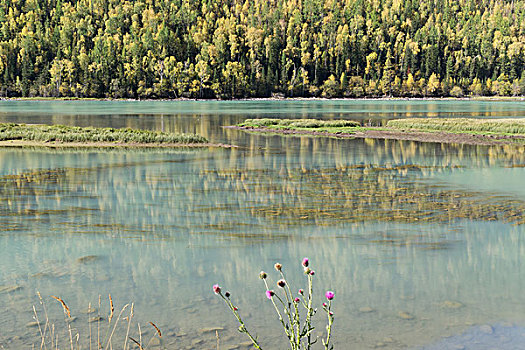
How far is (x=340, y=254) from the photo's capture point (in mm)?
14742

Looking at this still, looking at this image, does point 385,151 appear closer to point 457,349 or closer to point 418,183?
point 418,183

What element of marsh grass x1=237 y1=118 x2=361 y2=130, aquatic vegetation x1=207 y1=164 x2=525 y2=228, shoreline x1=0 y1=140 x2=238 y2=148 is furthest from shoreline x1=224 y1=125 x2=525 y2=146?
aquatic vegetation x1=207 y1=164 x2=525 y2=228

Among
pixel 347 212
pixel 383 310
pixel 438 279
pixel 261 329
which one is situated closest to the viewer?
pixel 261 329

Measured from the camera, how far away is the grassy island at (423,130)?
177 ft

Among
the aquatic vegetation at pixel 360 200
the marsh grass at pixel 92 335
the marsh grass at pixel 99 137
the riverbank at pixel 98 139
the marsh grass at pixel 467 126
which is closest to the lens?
the marsh grass at pixel 92 335

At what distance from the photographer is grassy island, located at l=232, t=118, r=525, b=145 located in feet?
177

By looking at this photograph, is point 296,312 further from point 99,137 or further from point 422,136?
point 422,136

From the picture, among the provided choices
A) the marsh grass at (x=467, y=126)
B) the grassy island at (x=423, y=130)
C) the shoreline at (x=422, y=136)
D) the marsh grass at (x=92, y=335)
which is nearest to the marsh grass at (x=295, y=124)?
the grassy island at (x=423, y=130)

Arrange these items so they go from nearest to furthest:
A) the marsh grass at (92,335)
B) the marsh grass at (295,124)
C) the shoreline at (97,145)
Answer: the marsh grass at (92,335) → the shoreline at (97,145) → the marsh grass at (295,124)

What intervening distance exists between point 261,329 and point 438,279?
4875 mm

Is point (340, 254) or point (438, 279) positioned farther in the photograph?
point (340, 254)

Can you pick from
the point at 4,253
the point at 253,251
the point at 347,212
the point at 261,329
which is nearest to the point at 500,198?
the point at 347,212

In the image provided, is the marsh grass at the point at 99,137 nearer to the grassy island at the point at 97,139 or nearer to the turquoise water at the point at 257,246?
the grassy island at the point at 97,139

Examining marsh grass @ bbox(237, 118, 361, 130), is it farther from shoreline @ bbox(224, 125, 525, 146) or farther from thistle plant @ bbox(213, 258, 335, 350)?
thistle plant @ bbox(213, 258, 335, 350)
